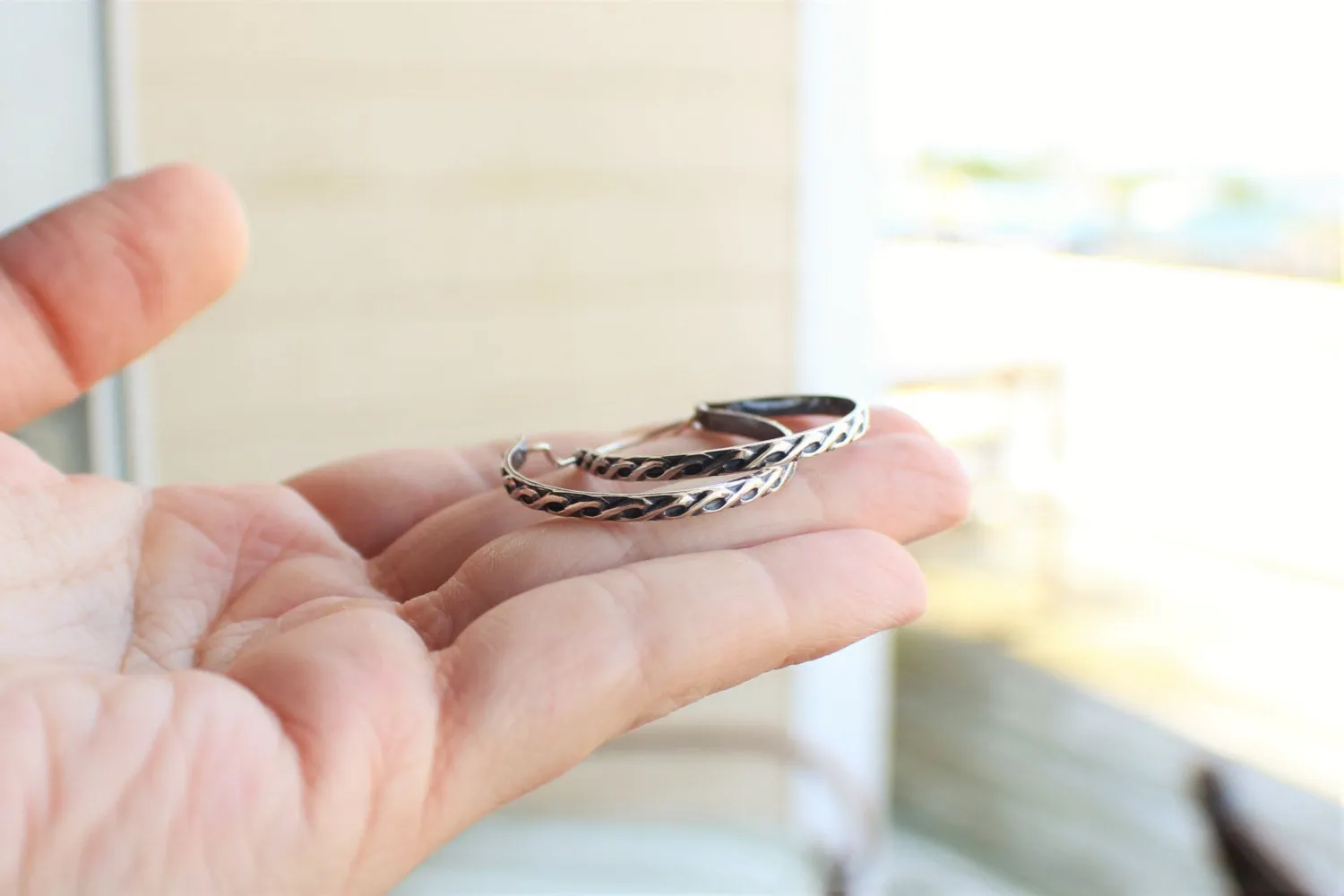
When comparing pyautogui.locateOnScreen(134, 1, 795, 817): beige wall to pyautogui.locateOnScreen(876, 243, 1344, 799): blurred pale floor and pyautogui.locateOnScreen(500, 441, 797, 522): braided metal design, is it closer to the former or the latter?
pyautogui.locateOnScreen(876, 243, 1344, 799): blurred pale floor

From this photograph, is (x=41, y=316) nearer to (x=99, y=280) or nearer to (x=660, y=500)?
(x=99, y=280)

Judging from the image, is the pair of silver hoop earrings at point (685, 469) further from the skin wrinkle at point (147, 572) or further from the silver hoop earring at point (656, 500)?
the skin wrinkle at point (147, 572)

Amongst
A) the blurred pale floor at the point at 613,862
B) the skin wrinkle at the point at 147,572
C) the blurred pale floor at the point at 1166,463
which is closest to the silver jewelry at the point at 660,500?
the skin wrinkle at the point at 147,572

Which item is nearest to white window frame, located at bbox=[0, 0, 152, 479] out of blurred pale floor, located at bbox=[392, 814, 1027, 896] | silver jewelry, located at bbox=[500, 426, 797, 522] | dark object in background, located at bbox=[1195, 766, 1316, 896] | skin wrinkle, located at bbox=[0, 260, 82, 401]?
skin wrinkle, located at bbox=[0, 260, 82, 401]

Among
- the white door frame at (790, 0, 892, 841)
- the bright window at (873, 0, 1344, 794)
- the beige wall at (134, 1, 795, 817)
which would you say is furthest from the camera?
the bright window at (873, 0, 1344, 794)

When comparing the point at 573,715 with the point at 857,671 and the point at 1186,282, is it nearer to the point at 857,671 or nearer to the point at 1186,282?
the point at 857,671

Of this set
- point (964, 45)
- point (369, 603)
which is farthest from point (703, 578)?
point (964, 45)

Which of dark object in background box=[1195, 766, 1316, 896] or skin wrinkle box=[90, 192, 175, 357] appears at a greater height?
skin wrinkle box=[90, 192, 175, 357]

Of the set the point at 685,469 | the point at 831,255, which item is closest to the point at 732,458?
the point at 685,469
